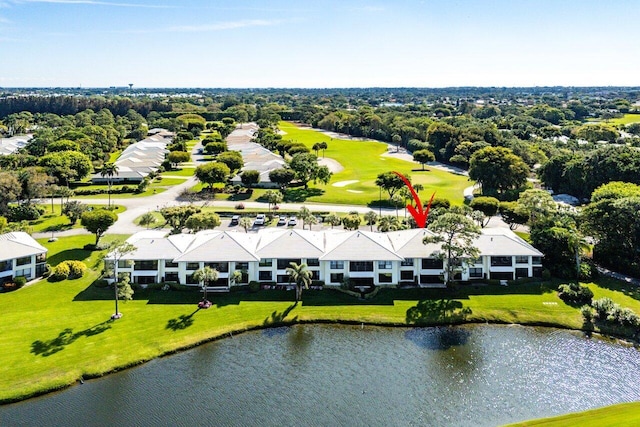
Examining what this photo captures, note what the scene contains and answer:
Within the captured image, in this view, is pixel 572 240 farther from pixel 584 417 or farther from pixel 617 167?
pixel 617 167

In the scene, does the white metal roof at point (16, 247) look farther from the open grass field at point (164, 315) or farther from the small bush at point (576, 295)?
the small bush at point (576, 295)

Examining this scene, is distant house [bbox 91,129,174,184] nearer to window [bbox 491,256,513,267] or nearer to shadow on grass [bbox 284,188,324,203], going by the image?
shadow on grass [bbox 284,188,324,203]

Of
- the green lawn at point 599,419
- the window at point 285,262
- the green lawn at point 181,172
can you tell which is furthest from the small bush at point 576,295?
the green lawn at point 181,172

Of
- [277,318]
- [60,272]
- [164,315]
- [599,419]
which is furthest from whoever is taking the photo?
[60,272]

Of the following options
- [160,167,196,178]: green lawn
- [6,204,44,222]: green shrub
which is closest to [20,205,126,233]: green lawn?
[6,204,44,222]: green shrub

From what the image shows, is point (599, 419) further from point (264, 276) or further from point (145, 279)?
point (145, 279)

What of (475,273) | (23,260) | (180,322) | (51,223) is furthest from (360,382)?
(51,223)

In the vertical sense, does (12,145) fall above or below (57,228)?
above
